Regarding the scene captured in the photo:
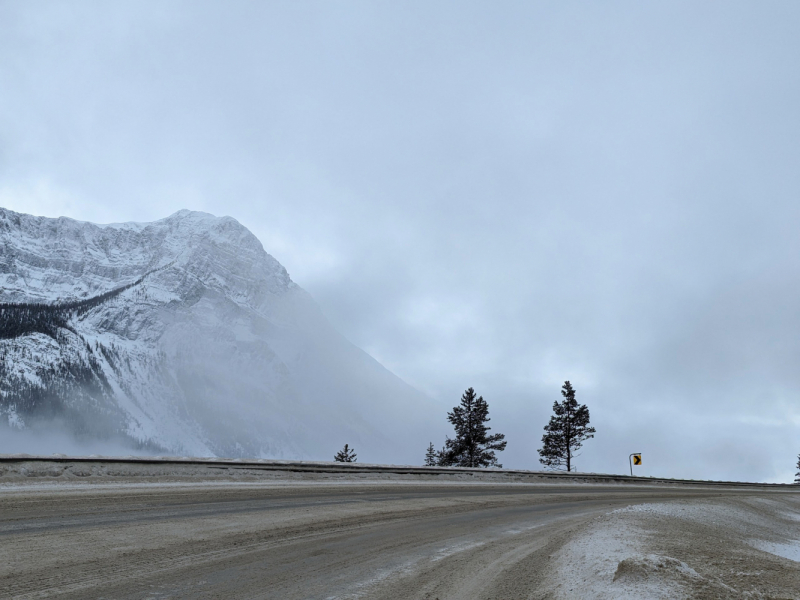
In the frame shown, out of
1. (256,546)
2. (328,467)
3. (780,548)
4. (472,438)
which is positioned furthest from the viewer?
(472,438)

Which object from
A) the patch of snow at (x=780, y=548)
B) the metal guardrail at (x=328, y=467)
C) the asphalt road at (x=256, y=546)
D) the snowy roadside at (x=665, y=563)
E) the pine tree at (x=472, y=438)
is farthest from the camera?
the pine tree at (x=472, y=438)

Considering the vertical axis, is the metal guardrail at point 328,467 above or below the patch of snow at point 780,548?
above

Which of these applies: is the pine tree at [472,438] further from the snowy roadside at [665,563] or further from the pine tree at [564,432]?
the snowy roadside at [665,563]

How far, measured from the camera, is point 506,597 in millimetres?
6129

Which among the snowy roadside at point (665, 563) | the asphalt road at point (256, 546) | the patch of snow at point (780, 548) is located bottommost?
the patch of snow at point (780, 548)

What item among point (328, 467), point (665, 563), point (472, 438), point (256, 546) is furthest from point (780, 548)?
point (472, 438)

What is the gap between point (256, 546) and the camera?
7945mm

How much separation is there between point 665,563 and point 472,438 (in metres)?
45.5

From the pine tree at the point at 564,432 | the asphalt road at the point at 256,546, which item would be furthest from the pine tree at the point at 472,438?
the asphalt road at the point at 256,546

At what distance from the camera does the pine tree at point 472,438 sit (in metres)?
50.0

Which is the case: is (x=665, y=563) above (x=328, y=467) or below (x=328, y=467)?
above

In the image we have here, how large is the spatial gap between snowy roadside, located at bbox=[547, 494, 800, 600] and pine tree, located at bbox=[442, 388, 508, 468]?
122 ft

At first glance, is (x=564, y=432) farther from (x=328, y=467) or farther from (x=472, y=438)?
(x=328, y=467)

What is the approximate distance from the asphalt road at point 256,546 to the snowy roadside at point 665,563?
581mm
